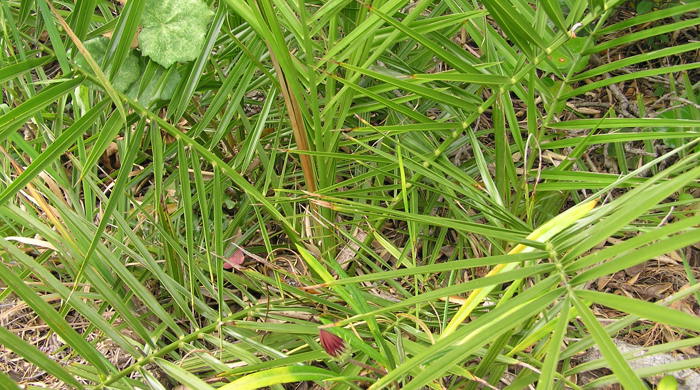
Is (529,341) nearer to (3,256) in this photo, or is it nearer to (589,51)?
(589,51)

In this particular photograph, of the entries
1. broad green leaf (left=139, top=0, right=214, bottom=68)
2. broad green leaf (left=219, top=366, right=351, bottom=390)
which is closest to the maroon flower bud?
broad green leaf (left=219, top=366, right=351, bottom=390)

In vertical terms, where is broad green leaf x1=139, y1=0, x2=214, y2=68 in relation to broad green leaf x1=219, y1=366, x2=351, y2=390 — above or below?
above

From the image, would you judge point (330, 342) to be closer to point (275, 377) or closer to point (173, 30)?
point (275, 377)

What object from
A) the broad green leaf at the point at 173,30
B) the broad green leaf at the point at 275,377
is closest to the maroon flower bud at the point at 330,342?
the broad green leaf at the point at 275,377

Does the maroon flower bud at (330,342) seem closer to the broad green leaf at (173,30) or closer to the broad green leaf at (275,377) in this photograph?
the broad green leaf at (275,377)

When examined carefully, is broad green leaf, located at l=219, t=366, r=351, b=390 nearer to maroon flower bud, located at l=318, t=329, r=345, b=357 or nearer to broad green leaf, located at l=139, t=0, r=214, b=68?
maroon flower bud, located at l=318, t=329, r=345, b=357

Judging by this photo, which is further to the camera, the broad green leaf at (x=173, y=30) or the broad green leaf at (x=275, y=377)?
the broad green leaf at (x=173, y=30)

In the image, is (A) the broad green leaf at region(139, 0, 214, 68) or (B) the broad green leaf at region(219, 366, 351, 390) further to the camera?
(A) the broad green leaf at region(139, 0, 214, 68)

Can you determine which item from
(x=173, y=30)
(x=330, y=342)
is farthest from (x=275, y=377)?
(x=173, y=30)
